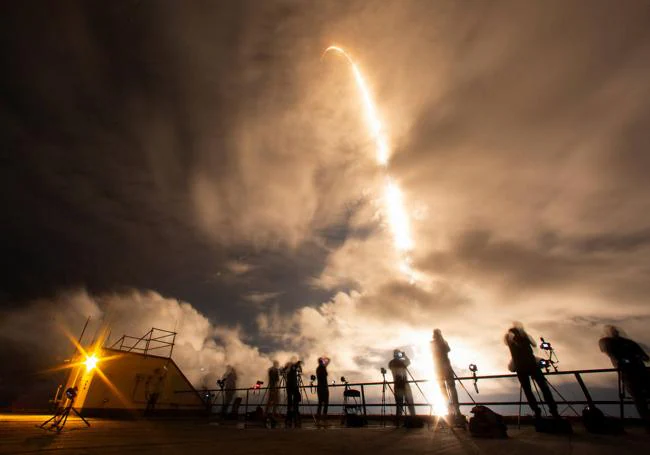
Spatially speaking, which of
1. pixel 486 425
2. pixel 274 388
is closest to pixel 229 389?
pixel 274 388

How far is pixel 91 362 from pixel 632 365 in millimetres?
21743

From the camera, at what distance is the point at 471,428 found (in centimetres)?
511

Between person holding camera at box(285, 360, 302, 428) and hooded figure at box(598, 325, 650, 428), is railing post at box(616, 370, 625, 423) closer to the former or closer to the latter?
hooded figure at box(598, 325, 650, 428)

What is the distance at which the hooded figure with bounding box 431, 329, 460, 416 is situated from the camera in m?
7.48

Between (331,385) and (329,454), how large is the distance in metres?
7.00

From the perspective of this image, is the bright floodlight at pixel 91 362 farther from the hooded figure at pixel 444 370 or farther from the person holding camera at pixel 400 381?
the hooded figure at pixel 444 370

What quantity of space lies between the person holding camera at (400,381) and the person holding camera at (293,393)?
10.1 feet

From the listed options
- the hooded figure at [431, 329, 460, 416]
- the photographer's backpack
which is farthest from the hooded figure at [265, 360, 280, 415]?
the photographer's backpack

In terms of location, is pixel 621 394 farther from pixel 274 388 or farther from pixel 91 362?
pixel 91 362

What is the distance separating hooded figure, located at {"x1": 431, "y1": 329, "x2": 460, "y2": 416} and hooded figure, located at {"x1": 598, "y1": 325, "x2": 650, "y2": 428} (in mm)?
3428

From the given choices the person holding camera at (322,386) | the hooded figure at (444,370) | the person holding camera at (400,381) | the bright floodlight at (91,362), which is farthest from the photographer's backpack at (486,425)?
the bright floodlight at (91,362)

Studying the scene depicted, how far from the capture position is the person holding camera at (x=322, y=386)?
875cm

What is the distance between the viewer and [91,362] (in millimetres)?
15359

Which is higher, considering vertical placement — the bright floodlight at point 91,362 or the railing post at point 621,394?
the bright floodlight at point 91,362
